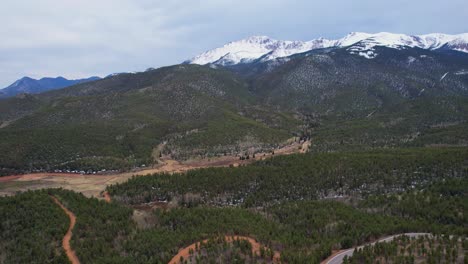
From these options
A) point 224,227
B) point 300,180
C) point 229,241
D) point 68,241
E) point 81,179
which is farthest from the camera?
point 81,179

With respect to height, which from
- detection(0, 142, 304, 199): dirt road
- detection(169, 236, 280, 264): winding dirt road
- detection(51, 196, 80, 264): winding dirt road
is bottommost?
detection(169, 236, 280, 264): winding dirt road

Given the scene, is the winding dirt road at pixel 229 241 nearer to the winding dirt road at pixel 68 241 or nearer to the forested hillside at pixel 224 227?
the forested hillside at pixel 224 227

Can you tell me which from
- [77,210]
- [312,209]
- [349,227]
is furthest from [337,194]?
[77,210]

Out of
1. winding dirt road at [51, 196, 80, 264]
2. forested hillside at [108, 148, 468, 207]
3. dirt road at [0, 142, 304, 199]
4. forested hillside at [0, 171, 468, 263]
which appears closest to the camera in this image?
forested hillside at [0, 171, 468, 263]

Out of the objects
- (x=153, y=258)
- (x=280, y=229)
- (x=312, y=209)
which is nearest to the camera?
(x=153, y=258)

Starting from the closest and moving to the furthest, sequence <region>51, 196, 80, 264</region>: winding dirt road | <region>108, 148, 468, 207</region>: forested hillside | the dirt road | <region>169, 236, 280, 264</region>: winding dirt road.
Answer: <region>169, 236, 280, 264</region>: winding dirt road, <region>51, 196, 80, 264</region>: winding dirt road, <region>108, 148, 468, 207</region>: forested hillside, the dirt road

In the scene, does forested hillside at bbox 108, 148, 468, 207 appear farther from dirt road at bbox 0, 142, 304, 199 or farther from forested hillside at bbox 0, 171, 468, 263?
dirt road at bbox 0, 142, 304, 199

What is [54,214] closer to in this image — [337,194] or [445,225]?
[337,194]

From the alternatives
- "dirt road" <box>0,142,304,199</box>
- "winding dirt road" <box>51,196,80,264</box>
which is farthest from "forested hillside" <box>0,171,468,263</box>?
"dirt road" <box>0,142,304,199</box>

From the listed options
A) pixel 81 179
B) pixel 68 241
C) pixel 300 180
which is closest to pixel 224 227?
pixel 68 241

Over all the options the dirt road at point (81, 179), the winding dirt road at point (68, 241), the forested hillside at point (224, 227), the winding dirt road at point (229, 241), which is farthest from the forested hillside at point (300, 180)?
the winding dirt road at point (229, 241)

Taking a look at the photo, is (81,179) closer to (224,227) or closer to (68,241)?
(68,241)
